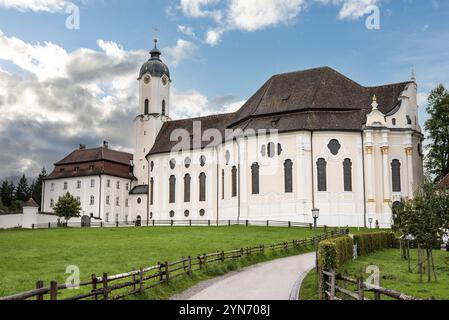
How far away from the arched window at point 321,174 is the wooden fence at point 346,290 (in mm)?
36216

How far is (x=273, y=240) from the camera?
39.2 metres

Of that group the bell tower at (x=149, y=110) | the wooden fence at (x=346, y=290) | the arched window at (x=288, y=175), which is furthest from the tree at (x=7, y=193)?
the wooden fence at (x=346, y=290)

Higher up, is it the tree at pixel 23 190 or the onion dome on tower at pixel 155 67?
the onion dome on tower at pixel 155 67

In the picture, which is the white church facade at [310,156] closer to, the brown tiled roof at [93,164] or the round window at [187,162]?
the round window at [187,162]

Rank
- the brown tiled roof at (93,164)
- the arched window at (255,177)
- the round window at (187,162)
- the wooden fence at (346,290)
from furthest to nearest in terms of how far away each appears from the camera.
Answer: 1. the brown tiled roof at (93,164)
2. the round window at (187,162)
3. the arched window at (255,177)
4. the wooden fence at (346,290)

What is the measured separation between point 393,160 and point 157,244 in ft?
106

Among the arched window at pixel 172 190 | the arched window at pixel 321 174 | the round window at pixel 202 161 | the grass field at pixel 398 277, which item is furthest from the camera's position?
the arched window at pixel 172 190

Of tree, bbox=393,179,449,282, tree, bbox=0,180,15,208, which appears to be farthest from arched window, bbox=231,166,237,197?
tree, bbox=0,180,15,208

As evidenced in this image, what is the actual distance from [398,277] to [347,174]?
3402cm

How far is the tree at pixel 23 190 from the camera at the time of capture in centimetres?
12900

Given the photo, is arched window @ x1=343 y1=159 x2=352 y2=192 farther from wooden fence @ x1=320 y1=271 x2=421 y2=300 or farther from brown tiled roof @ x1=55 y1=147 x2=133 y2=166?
wooden fence @ x1=320 y1=271 x2=421 y2=300

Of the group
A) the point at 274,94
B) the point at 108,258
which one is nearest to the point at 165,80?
the point at 274,94

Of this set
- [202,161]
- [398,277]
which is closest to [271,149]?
[202,161]

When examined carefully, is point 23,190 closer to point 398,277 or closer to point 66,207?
point 66,207
